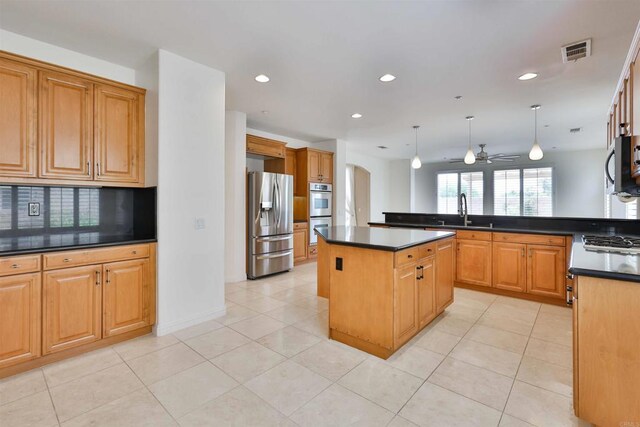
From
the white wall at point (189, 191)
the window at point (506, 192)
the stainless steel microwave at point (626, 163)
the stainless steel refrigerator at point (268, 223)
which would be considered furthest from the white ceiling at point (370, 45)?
the window at point (506, 192)

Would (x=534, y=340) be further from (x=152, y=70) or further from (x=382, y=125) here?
(x=152, y=70)

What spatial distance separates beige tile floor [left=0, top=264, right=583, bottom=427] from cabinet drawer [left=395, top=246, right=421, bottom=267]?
77 cm

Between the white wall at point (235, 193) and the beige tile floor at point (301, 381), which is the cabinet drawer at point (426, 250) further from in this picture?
the white wall at point (235, 193)

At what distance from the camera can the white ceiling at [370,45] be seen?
2160 millimetres

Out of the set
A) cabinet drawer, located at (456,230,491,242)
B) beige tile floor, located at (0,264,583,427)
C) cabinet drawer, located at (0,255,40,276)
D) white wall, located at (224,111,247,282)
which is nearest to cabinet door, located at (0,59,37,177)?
cabinet drawer, located at (0,255,40,276)

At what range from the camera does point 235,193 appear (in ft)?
15.0

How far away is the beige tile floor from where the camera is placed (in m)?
1.75

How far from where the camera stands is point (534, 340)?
2.75 meters

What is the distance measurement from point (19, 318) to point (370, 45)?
3.52 meters

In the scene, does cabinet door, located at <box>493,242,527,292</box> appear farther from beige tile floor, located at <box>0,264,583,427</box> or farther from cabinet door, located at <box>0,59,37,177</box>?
cabinet door, located at <box>0,59,37,177</box>

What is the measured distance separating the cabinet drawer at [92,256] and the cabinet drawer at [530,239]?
422cm

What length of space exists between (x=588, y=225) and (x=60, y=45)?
5.99 metres

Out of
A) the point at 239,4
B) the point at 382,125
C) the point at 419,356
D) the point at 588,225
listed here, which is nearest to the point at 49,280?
the point at 239,4

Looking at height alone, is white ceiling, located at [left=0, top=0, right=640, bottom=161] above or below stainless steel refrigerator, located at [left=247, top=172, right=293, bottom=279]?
above
